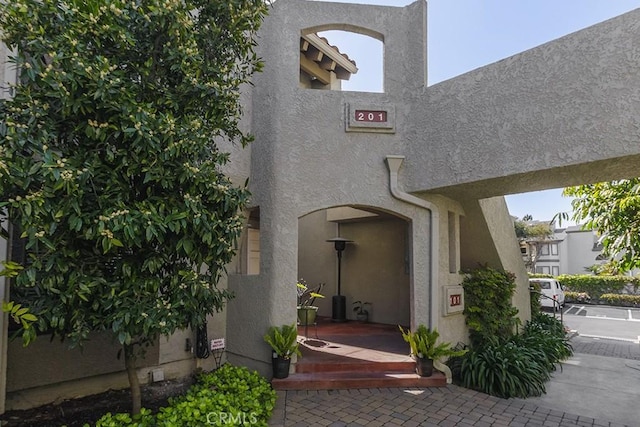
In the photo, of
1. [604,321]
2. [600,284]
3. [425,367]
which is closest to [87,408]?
[425,367]

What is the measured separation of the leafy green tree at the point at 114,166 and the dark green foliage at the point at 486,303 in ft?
21.6

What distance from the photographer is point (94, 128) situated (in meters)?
4.16

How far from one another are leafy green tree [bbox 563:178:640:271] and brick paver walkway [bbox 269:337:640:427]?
11.9 ft

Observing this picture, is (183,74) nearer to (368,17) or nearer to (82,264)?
(82,264)

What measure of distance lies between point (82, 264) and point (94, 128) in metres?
1.51

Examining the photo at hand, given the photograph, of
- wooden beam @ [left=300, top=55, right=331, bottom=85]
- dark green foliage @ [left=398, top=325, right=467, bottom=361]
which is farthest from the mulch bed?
wooden beam @ [left=300, top=55, right=331, bottom=85]

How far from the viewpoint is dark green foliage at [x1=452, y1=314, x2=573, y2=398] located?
7.40 m

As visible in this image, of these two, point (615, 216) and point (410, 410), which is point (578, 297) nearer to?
point (615, 216)

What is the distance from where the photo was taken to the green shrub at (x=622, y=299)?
26344 millimetres

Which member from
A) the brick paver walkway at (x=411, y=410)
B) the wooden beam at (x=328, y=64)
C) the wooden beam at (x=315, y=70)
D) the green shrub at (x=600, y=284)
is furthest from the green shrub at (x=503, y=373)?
the green shrub at (x=600, y=284)

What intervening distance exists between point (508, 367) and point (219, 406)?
19.2 feet

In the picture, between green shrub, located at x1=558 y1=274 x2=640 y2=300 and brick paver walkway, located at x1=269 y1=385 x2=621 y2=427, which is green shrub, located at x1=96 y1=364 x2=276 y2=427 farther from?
green shrub, located at x1=558 y1=274 x2=640 y2=300

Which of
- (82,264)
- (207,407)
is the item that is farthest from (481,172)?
(82,264)

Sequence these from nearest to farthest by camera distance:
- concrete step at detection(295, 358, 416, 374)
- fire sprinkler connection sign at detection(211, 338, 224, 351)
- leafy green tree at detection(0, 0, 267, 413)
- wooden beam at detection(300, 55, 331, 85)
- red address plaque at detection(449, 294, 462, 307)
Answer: leafy green tree at detection(0, 0, 267, 413) → concrete step at detection(295, 358, 416, 374) → fire sprinkler connection sign at detection(211, 338, 224, 351) → red address plaque at detection(449, 294, 462, 307) → wooden beam at detection(300, 55, 331, 85)
